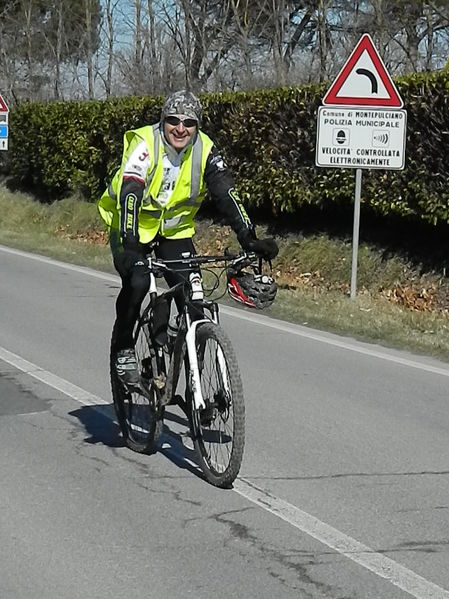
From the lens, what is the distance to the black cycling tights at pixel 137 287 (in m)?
6.28

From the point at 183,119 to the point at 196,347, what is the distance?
47.3 inches

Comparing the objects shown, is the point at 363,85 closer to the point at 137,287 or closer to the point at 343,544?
the point at 137,287

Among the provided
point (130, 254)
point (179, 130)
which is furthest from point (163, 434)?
point (179, 130)

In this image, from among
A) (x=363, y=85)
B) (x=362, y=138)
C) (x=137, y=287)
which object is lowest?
(x=137, y=287)

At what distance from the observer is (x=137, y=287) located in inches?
248

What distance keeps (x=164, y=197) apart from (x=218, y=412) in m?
1.23

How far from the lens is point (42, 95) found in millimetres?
37812

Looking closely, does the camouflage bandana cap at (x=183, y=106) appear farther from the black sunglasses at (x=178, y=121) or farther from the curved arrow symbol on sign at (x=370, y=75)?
the curved arrow symbol on sign at (x=370, y=75)

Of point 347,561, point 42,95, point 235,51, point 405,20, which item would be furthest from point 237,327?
point 42,95

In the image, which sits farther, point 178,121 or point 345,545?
point 178,121

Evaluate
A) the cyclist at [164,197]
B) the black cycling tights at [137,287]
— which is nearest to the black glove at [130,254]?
the cyclist at [164,197]

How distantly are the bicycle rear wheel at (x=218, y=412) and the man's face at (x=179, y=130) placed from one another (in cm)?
98

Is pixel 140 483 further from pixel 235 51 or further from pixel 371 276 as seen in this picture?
pixel 235 51

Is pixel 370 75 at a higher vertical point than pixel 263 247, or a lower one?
higher
